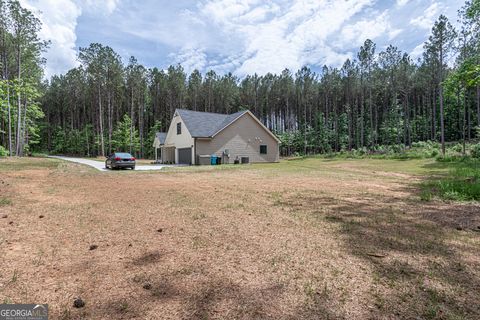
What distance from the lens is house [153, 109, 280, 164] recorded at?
25812mm

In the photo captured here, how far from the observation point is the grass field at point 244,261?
91.0 inches

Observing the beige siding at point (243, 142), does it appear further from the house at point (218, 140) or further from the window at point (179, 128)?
A: the window at point (179, 128)

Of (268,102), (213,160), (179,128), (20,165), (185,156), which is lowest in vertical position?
(20,165)

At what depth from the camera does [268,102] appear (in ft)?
192

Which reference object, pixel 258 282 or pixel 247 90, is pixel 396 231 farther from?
pixel 247 90

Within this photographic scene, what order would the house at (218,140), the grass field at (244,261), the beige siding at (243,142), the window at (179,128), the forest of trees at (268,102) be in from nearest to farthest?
the grass field at (244,261) < the house at (218,140) < the beige siding at (243,142) < the window at (179,128) < the forest of trees at (268,102)

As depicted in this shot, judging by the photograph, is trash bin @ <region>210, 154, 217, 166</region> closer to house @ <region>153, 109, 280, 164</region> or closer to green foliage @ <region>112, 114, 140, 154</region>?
house @ <region>153, 109, 280, 164</region>

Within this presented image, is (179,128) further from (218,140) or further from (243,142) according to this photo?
(243,142)

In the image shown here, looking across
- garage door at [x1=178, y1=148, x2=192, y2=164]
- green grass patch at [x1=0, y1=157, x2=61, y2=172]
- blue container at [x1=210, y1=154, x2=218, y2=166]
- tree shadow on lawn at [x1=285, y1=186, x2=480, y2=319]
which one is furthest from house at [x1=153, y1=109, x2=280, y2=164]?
tree shadow on lawn at [x1=285, y1=186, x2=480, y2=319]

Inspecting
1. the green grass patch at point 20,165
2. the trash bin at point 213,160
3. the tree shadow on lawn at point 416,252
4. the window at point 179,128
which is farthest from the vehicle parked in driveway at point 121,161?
the tree shadow on lawn at point 416,252

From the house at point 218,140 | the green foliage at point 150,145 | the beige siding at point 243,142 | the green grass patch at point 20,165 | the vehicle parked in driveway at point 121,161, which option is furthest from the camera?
the green foliage at point 150,145

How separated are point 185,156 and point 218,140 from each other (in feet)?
12.9

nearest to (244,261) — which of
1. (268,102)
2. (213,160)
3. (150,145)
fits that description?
(213,160)

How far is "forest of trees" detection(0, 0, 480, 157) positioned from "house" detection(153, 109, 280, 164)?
16.4 meters
